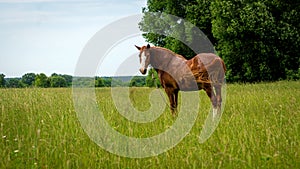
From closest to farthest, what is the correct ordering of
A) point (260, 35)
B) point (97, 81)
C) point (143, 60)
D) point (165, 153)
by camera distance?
point (165, 153) < point (143, 60) < point (260, 35) < point (97, 81)

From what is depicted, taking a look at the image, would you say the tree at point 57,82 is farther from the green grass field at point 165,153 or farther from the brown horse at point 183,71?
the green grass field at point 165,153

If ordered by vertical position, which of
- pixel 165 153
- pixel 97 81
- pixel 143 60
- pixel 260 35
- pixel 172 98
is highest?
pixel 260 35

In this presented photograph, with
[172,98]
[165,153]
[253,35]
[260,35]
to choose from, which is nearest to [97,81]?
[253,35]

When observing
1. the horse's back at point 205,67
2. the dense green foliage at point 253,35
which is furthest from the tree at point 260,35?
the horse's back at point 205,67

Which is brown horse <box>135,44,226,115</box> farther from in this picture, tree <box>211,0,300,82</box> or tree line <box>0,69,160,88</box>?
tree <box>211,0,300,82</box>

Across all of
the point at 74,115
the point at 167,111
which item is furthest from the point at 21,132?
the point at 167,111

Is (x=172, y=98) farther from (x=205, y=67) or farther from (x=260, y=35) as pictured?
(x=260, y=35)

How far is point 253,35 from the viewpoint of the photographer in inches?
940

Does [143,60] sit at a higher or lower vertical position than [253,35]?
lower

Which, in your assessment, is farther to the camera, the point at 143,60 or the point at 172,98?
the point at 172,98

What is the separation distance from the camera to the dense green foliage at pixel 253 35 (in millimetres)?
22453

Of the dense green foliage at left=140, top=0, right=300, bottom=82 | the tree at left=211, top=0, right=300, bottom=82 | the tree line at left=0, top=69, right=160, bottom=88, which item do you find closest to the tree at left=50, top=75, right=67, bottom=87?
the tree line at left=0, top=69, right=160, bottom=88

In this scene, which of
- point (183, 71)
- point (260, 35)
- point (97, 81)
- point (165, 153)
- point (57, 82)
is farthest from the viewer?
point (57, 82)

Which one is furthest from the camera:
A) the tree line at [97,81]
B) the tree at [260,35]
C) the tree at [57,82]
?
the tree at [57,82]
